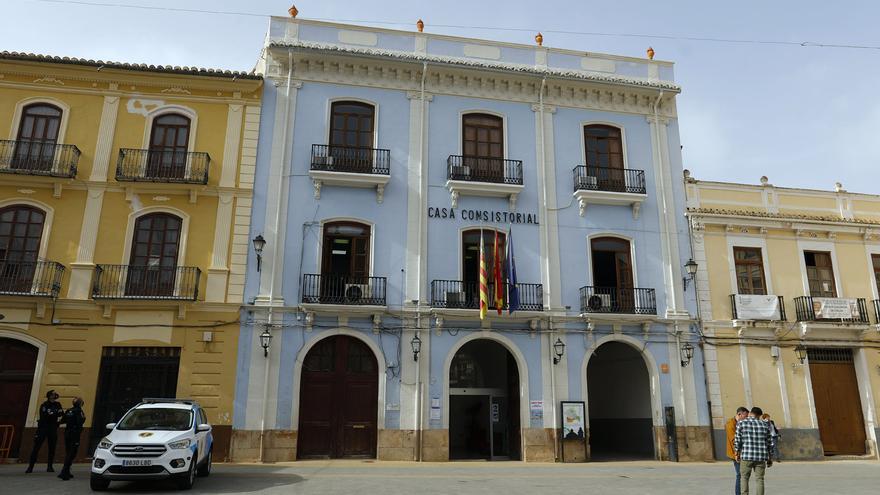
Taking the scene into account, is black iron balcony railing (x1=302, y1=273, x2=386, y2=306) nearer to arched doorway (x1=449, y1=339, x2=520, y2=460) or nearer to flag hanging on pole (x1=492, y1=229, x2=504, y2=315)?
flag hanging on pole (x1=492, y1=229, x2=504, y2=315)

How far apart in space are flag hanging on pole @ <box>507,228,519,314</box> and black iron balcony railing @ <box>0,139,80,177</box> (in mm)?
12428

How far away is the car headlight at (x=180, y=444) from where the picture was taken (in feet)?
35.7

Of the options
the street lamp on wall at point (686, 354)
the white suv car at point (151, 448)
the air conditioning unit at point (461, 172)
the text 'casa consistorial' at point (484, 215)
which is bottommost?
the white suv car at point (151, 448)

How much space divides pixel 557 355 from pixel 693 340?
4.57 meters

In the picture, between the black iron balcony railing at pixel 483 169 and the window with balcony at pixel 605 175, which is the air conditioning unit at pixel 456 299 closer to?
the black iron balcony railing at pixel 483 169

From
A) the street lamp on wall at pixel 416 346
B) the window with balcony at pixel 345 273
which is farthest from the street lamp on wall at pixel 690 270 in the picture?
the window with balcony at pixel 345 273

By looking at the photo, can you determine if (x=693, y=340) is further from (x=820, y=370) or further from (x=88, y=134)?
(x=88, y=134)

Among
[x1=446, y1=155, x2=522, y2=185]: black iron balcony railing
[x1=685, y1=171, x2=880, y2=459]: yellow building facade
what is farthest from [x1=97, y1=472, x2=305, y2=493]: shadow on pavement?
[x1=685, y1=171, x2=880, y2=459]: yellow building facade

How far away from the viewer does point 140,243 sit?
17297 millimetres

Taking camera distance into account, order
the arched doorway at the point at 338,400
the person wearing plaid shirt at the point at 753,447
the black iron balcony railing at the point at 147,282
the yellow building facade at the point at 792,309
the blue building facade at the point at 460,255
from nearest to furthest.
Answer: the person wearing plaid shirt at the point at 753,447 → the black iron balcony railing at the point at 147,282 → the arched doorway at the point at 338,400 → the blue building facade at the point at 460,255 → the yellow building facade at the point at 792,309

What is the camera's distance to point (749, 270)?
20188mm

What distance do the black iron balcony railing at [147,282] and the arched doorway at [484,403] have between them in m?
8.04

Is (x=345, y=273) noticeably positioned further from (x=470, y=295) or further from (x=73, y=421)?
(x=73, y=421)

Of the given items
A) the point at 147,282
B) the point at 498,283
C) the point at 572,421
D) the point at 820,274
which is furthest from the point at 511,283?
the point at 820,274
